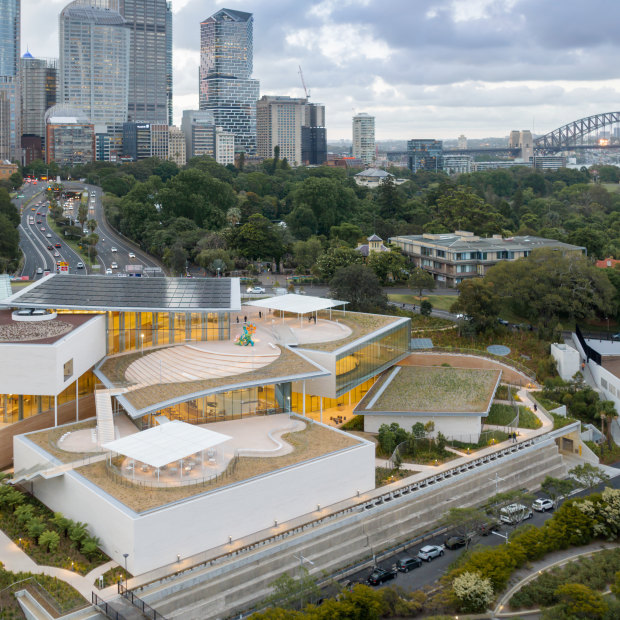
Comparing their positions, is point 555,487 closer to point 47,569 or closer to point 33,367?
point 47,569

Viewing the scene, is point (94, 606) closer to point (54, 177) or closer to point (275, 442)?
point (275, 442)

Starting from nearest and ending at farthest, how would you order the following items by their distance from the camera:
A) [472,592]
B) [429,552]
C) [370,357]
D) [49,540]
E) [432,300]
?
[472,592] → [49,540] → [429,552] → [370,357] → [432,300]

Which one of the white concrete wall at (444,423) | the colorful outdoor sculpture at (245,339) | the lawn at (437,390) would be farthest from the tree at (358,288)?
the white concrete wall at (444,423)

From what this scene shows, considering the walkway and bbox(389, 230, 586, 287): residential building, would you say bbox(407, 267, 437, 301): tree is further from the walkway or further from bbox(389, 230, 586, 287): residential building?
the walkway

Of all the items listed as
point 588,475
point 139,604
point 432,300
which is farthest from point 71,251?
point 139,604

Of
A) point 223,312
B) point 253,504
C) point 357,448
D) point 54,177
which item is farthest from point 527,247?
point 54,177

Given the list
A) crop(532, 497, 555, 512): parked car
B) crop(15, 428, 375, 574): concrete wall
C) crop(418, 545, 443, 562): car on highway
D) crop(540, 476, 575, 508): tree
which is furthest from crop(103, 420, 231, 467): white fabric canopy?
crop(540, 476, 575, 508): tree
